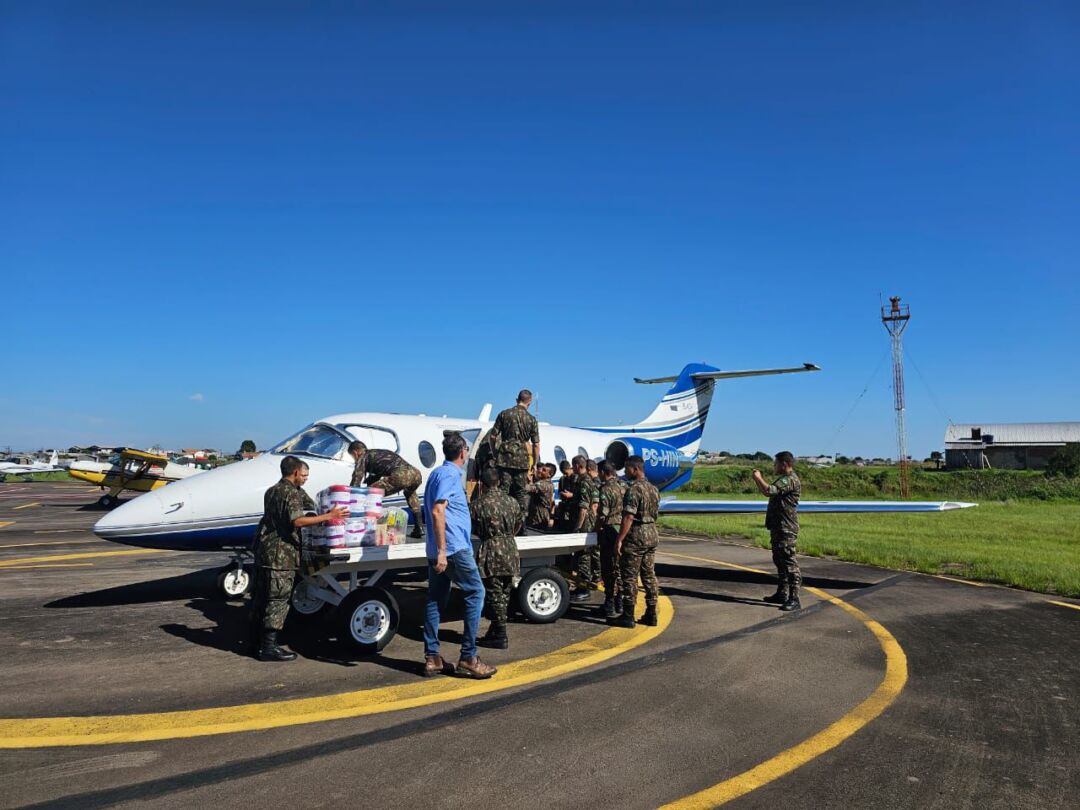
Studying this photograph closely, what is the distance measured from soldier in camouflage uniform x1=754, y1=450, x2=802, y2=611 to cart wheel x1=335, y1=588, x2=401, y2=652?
515 cm

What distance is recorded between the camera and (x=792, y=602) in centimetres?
933

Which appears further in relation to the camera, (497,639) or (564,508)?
(564,508)

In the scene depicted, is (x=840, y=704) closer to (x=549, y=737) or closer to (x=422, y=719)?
(x=549, y=737)

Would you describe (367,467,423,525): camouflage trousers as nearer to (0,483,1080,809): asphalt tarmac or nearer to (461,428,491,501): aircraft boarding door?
(461,428,491,501): aircraft boarding door

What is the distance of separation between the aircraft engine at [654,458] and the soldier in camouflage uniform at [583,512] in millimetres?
4587

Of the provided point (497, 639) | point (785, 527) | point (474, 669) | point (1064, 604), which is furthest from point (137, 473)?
point (1064, 604)

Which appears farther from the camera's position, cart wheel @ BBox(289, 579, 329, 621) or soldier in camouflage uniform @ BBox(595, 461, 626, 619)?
soldier in camouflage uniform @ BBox(595, 461, 626, 619)

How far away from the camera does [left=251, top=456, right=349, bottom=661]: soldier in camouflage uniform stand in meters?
6.55

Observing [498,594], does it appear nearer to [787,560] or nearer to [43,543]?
[787,560]

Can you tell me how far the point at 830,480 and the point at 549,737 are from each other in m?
42.8

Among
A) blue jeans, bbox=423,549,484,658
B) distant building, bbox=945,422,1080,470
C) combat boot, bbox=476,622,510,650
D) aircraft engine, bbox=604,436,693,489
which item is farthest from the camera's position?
distant building, bbox=945,422,1080,470

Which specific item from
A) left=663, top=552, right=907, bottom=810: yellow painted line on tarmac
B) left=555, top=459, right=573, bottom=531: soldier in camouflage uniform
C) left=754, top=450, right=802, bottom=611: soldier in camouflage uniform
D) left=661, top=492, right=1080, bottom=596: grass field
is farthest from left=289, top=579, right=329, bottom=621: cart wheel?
left=661, top=492, right=1080, bottom=596: grass field

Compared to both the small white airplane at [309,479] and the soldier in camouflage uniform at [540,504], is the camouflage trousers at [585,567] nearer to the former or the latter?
the soldier in camouflage uniform at [540,504]

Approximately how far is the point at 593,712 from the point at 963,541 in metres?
17.7
